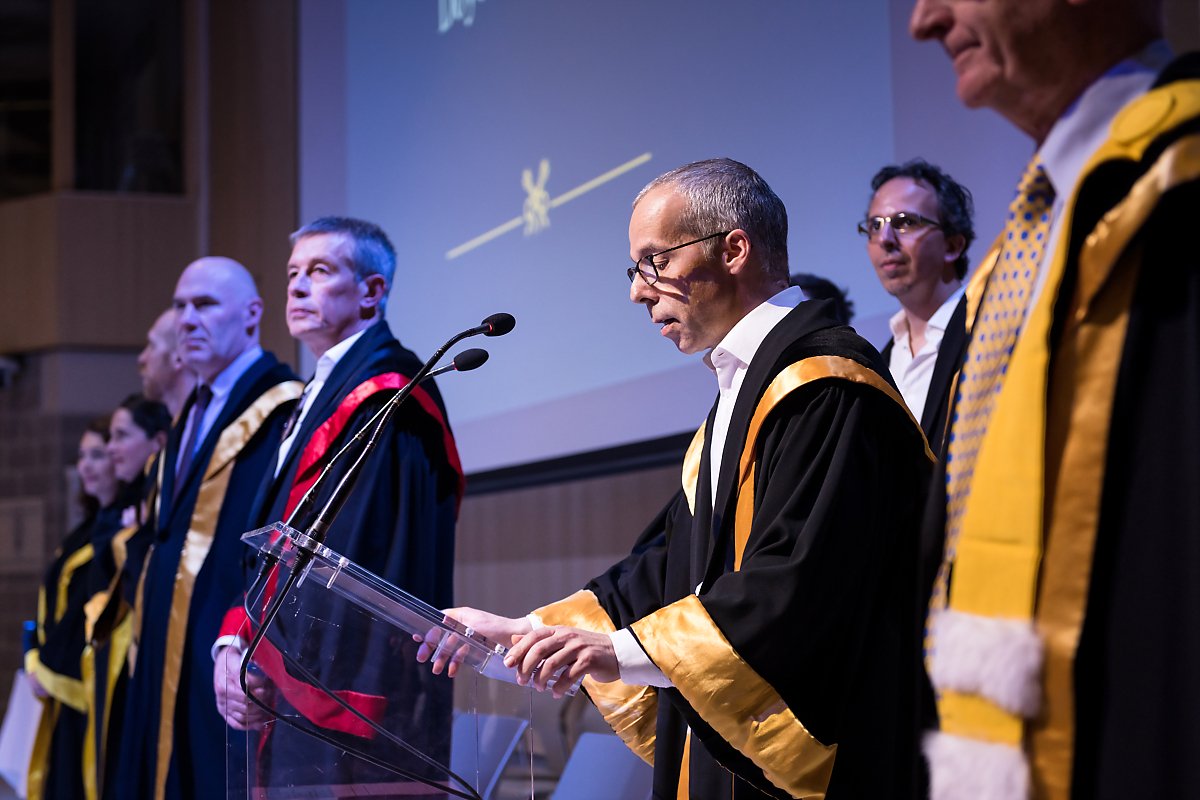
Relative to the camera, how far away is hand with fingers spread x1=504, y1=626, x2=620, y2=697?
1.87m

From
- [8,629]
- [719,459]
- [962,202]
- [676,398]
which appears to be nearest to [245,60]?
[8,629]

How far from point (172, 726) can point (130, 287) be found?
19.5 ft

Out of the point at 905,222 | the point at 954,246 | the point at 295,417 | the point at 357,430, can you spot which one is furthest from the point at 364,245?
the point at 954,246

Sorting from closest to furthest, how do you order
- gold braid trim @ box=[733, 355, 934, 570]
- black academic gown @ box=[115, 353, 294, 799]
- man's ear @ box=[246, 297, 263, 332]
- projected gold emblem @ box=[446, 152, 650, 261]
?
gold braid trim @ box=[733, 355, 934, 570]
black academic gown @ box=[115, 353, 294, 799]
man's ear @ box=[246, 297, 263, 332]
projected gold emblem @ box=[446, 152, 650, 261]

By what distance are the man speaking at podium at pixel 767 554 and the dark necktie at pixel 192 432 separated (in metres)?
2.03

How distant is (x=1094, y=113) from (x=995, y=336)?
225 millimetres

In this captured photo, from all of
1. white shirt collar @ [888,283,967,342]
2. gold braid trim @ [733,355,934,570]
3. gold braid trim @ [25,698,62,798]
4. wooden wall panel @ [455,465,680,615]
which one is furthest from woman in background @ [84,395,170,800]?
gold braid trim @ [733,355,934,570]

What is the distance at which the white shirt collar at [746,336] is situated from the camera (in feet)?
7.21

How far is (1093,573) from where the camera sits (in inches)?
43.8

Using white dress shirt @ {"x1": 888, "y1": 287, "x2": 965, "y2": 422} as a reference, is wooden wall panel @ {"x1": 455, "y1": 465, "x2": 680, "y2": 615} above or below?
below

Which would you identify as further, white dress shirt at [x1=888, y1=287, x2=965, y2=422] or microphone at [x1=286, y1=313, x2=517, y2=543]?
white dress shirt at [x1=888, y1=287, x2=965, y2=422]

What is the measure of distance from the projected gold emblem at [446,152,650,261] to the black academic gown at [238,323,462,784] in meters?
1.66

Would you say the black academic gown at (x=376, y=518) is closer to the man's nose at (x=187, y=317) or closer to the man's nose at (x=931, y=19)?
the man's nose at (x=187, y=317)

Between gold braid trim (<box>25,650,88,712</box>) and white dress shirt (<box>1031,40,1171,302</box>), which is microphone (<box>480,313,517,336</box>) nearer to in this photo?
white dress shirt (<box>1031,40,1171,302</box>)
